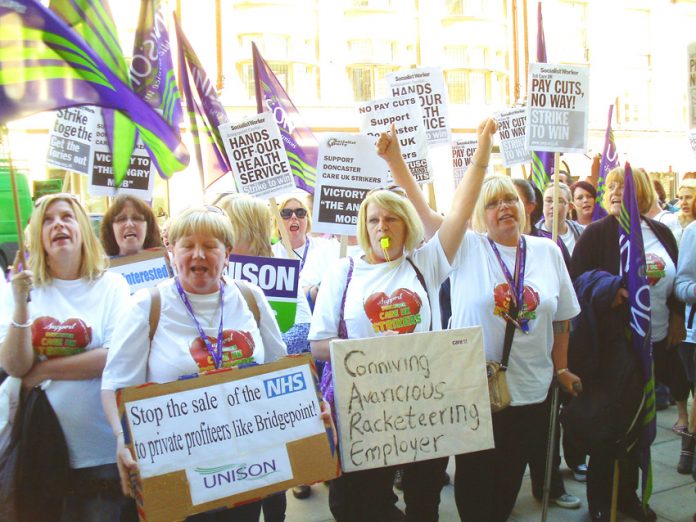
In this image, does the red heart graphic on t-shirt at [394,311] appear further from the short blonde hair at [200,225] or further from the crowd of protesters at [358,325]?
the short blonde hair at [200,225]

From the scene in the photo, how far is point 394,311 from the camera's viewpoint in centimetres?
311

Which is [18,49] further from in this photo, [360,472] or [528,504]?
[528,504]

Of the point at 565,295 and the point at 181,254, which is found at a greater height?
the point at 181,254

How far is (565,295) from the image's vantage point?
348cm

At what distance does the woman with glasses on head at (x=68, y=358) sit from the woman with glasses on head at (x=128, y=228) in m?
1.14

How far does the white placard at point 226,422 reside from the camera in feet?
7.98

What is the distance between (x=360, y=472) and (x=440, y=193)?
19.0 m

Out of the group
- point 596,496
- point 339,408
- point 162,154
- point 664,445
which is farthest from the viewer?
point 664,445

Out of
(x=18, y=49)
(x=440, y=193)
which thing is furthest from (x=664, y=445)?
(x=440, y=193)

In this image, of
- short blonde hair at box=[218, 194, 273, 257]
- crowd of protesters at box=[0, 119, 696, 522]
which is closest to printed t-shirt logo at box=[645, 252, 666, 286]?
crowd of protesters at box=[0, 119, 696, 522]

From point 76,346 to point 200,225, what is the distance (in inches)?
32.8

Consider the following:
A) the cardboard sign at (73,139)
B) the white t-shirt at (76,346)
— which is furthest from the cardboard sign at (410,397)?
the cardboard sign at (73,139)

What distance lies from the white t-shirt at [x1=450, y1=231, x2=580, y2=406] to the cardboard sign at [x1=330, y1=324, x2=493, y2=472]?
13.9 inches

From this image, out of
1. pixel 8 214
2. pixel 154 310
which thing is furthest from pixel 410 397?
pixel 8 214
